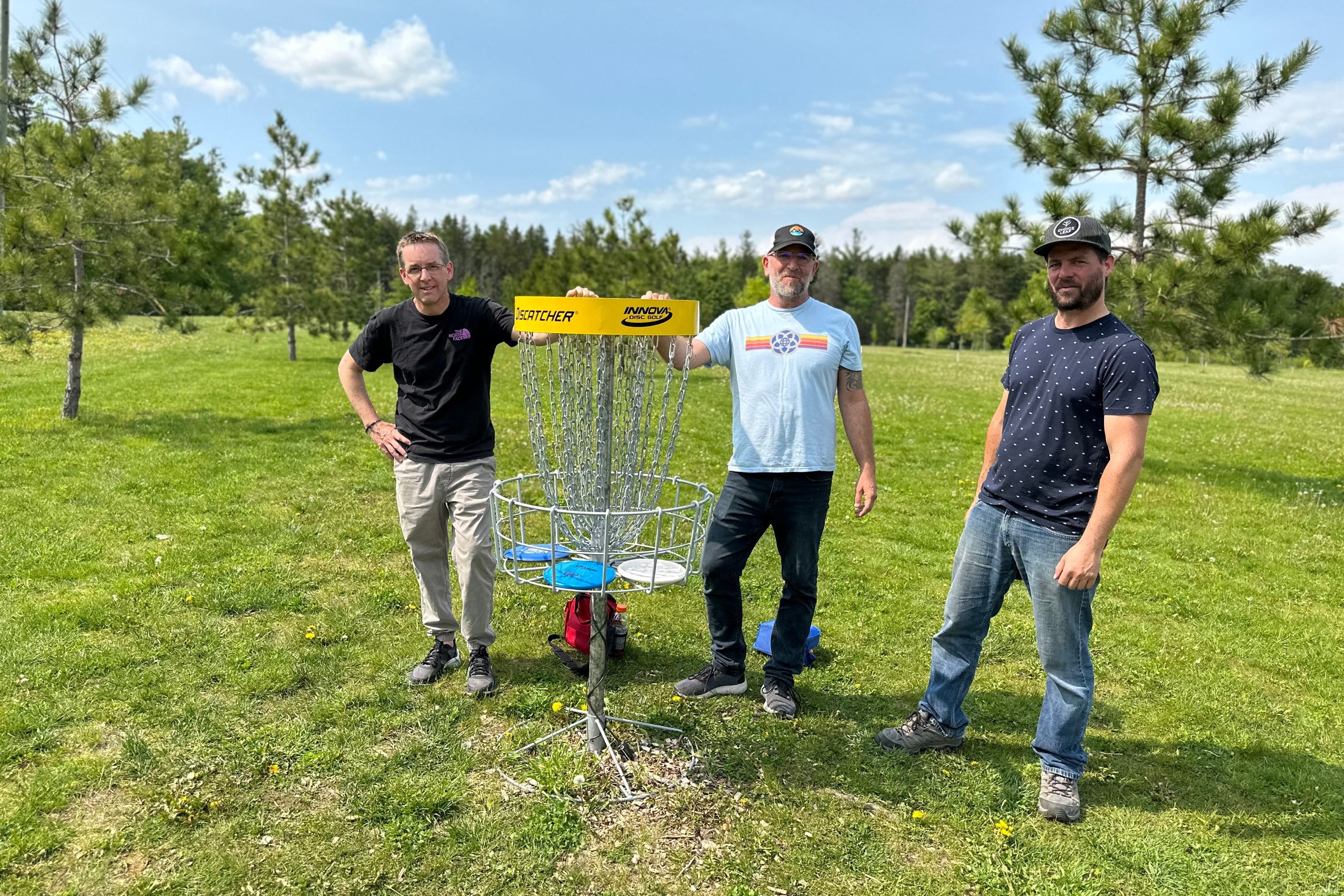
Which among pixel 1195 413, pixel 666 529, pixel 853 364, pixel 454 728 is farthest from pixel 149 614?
pixel 1195 413

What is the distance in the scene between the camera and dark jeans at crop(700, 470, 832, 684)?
403 centimetres

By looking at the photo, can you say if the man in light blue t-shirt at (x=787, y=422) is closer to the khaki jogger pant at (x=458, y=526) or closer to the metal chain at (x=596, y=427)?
the metal chain at (x=596, y=427)

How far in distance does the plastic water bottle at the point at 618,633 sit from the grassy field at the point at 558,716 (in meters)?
0.23

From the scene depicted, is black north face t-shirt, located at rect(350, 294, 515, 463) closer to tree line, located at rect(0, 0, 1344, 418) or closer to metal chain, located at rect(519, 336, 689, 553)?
metal chain, located at rect(519, 336, 689, 553)

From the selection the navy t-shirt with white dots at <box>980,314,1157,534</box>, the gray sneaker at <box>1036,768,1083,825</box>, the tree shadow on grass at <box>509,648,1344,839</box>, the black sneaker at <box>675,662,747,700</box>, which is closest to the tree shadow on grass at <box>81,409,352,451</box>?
the tree shadow on grass at <box>509,648,1344,839</box>

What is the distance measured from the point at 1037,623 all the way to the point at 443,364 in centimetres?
312

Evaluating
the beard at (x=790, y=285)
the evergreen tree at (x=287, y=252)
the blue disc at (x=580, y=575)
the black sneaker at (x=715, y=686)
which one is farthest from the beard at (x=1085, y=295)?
the evergreen tree at (x=287, y=252)

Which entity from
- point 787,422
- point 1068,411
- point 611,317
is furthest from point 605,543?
point 1068,411

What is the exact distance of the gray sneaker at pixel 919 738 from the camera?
4.02m

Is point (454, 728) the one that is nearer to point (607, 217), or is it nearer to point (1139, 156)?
point (1139, 156)

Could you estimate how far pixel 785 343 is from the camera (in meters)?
3.97

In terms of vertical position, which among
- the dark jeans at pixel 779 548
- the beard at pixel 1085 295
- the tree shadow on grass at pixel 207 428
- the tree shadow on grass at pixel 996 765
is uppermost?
the beard at pixel 1085 295

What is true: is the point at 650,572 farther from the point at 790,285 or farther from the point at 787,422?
the point at 790,285

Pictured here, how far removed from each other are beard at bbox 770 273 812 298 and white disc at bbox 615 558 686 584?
1.46m
